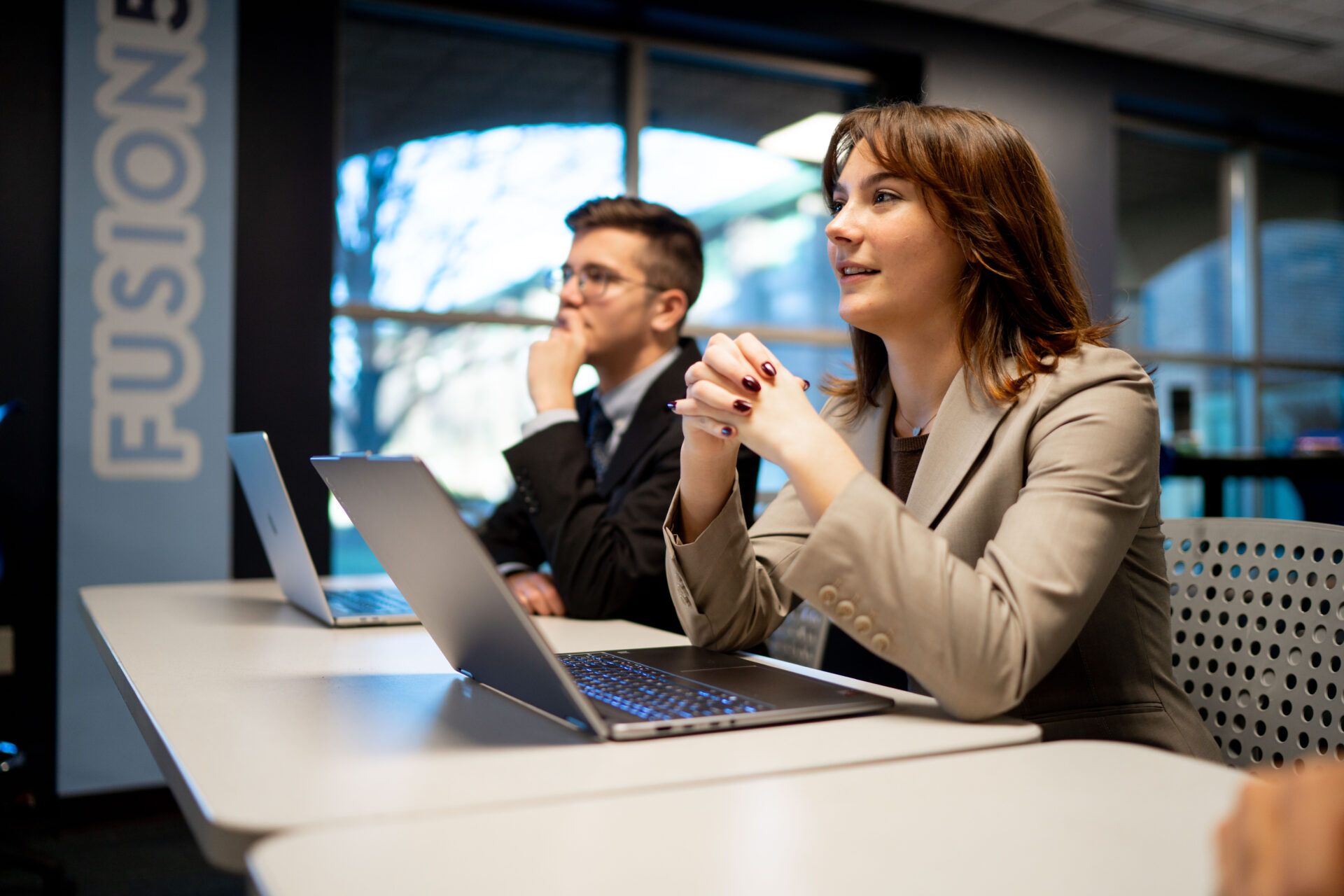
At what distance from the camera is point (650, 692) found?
2.91ft

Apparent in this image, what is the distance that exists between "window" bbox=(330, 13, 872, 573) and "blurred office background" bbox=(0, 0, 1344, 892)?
0.01 m

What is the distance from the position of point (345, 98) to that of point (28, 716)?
2386 millimetres

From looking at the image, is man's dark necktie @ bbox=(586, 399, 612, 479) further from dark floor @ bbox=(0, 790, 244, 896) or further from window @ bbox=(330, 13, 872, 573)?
window @ bbox=(330, 13, 872, 573)

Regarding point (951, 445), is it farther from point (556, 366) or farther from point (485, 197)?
point (485, 197)

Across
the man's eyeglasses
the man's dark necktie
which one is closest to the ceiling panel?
the man's eyeglasses

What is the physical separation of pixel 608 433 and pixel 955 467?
109 cm

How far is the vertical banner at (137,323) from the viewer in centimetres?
311

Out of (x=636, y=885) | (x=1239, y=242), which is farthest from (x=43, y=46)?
(x=1239, y=242)

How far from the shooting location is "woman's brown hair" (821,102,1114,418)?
1.23 meters

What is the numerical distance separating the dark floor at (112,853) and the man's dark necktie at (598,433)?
3.93 ft

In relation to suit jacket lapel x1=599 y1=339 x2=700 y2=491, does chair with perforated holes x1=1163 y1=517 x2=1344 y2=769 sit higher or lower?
lower

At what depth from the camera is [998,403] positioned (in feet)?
3.63

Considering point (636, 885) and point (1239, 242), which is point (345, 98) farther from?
point (1239, 242)

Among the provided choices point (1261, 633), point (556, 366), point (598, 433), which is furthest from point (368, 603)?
point (1261, 633)
